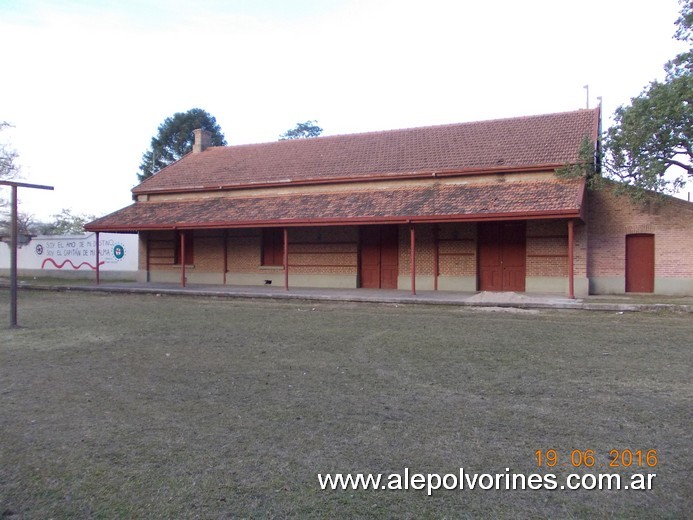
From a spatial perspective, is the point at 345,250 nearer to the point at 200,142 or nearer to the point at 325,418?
the point at 200,142

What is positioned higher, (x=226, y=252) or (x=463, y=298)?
(x=226, y=252)

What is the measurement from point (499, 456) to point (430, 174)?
14.4 m

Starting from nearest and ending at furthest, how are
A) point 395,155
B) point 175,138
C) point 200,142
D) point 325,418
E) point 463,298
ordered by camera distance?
point 325,418
point 463,298
point 395,155
point 200,142
point 175,138

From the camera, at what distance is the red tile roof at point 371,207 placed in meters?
14.5

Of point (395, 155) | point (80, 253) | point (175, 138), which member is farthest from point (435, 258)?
point (175, 138)

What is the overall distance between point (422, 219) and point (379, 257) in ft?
12.2

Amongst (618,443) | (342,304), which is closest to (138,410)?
(618,443)

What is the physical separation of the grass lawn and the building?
6.70 meters

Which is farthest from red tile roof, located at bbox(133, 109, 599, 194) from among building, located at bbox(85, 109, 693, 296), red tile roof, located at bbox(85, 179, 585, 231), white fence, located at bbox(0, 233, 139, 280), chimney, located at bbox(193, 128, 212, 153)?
white fence, located at bbox(0, 233, 139, 280)

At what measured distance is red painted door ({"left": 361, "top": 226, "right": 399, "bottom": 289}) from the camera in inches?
723

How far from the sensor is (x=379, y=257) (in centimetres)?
1858

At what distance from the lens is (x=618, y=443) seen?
161 inches

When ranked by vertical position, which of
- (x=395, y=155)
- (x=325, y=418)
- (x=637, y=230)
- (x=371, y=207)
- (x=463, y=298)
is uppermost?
(x=395, y=155)

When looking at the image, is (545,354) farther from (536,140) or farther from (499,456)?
(536,140)
